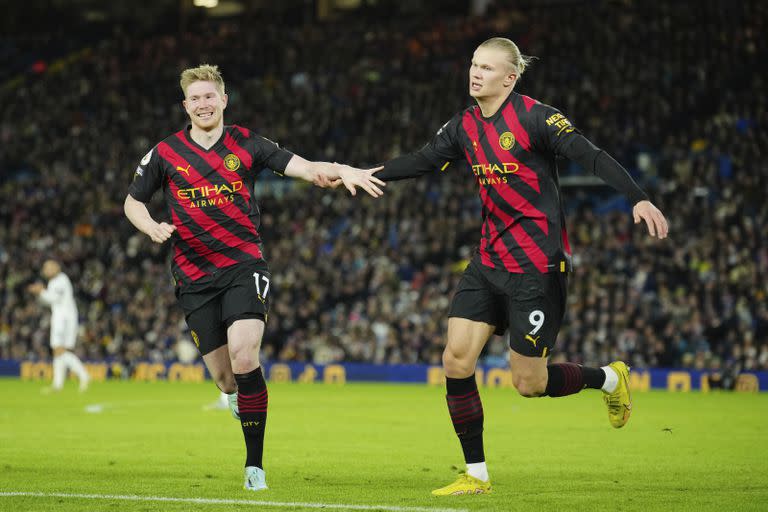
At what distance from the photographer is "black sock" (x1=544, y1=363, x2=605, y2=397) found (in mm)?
8109

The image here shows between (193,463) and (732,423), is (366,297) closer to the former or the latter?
(732,423)

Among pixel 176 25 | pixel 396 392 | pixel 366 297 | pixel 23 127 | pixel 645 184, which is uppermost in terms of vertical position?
pixel 176 25

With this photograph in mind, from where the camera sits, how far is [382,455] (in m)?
11.0

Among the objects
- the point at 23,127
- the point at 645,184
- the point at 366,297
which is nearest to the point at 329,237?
the point at 366,297

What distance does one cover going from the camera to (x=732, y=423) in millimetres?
15008

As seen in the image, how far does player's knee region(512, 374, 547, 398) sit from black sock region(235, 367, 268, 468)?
174 centimetres

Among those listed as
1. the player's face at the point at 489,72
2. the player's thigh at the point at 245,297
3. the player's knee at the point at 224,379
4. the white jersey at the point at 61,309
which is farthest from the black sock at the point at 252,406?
the white jersey at the point at 61,309

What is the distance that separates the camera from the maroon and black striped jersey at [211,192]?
27.5 feet

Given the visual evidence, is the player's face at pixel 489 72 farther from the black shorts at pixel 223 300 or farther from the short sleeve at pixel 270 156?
the black shorts at pixel 223 300

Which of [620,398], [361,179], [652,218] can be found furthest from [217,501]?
[620,398]

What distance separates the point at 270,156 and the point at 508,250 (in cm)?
190

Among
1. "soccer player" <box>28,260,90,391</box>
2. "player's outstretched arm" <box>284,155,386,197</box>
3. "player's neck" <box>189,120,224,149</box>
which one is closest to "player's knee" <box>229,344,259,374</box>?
"player's outstretched arm" <box>284,155,386,197</box>

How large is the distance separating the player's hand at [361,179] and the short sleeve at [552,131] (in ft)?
3.90

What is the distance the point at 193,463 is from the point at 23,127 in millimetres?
31662
